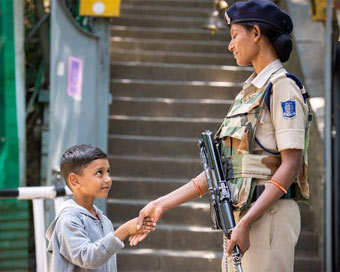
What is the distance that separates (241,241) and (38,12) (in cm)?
659

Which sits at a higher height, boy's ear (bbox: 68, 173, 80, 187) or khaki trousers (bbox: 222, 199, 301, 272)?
boy's ear (bbox: 68, 173, 80, 187)

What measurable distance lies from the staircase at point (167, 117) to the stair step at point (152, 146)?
0.4 inches

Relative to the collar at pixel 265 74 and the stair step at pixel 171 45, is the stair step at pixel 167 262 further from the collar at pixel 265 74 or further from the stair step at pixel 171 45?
the collar at pixel 265 74

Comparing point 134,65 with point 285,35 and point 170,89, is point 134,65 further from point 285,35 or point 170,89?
point 285,35

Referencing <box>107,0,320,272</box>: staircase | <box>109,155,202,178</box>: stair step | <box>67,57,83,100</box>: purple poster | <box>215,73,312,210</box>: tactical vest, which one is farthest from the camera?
<box>109,155,202,178</box>: stair step

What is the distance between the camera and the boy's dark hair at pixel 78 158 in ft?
11.5

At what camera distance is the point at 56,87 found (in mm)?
6500

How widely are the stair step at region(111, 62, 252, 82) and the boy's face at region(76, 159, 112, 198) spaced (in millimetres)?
5883

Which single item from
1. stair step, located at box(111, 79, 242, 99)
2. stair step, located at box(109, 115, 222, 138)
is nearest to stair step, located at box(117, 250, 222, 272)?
stair step, located at box(109, 115, 222, 138)

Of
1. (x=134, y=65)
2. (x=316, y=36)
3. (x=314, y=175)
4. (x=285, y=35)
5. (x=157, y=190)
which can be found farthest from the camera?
(x=134, y=65)

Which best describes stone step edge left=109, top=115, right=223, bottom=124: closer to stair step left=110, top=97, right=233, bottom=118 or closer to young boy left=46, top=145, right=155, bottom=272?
stair step left=110, top=97, right=233, bottom=118

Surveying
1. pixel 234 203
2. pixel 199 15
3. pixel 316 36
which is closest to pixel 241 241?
pixel 234 203

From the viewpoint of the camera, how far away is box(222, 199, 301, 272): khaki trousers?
3.06 metres

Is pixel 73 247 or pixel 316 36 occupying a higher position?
pixel 316 36
